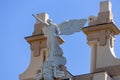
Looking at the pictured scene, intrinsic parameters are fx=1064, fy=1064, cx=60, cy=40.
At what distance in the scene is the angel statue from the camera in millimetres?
28391

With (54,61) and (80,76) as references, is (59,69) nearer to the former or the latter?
(54,61)

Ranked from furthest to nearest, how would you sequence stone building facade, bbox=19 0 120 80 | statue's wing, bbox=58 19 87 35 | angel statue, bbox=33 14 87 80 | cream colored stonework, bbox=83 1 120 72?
cream colored stonework, bbox=83 1 120 72 < stone building facade, bbox=19 0 120 80 < statue's wing, bbox=58 19 87 35 < angel statue, bbox=33 14 87 80

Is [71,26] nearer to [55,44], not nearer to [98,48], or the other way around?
[55,44]

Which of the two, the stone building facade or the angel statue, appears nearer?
the angel statue

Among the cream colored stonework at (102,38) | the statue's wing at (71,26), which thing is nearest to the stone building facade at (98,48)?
the cream colored stonework at (102,38)

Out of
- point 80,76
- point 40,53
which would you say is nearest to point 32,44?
point 40,53

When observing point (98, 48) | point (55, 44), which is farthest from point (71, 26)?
point (98, 48)

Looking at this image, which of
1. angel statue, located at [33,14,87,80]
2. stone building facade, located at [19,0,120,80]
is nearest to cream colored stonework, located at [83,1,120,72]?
stone building facade, located at [19,0,120,80]

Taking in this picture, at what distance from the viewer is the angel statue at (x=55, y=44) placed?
93.1ft

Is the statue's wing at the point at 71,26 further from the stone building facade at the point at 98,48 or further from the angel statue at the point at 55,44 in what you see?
the stone building facade at the point at 98,48

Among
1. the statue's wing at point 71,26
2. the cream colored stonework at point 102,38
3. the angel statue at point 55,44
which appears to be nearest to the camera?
the angel statue at point 55,44

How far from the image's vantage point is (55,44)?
29.0 m

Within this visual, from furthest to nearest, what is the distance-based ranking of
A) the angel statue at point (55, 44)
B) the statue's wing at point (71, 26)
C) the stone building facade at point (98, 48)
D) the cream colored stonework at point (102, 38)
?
1. the cream colored stonework at point (102, 38)
2. the stone building facade at point (98, 48)
3. the statue's wing at point (71, 26)
4. the angel statue at point (55, 44)

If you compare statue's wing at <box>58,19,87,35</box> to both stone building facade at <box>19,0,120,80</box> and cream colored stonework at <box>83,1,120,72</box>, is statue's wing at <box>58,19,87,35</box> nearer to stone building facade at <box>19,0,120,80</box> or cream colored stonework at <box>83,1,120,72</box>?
stone building facade at <box>19,0,120,80</box>
